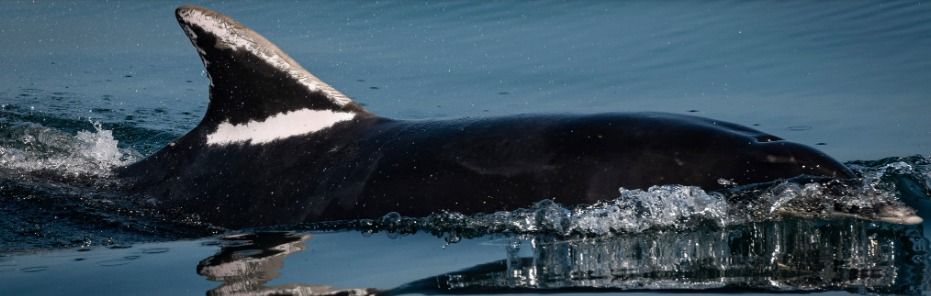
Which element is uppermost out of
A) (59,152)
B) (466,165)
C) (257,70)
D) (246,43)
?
(246,43)

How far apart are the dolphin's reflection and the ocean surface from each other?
0.05ft

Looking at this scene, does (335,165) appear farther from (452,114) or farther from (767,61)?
(767,61)

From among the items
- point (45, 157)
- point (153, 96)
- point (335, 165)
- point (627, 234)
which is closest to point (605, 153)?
point (627, 234)

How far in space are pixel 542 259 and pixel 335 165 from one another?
62.8 inches

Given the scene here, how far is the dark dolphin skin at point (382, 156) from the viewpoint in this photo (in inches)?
227

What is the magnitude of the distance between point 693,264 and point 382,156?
194 centimetres

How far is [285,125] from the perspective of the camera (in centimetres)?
697

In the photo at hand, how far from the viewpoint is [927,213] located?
20.4 ft

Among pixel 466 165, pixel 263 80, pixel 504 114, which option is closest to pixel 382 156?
pixel 466 165

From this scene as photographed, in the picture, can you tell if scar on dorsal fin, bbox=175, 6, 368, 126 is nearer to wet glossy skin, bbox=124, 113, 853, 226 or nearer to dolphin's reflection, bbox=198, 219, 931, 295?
wet glossy skin, bbox=124, 113, 853, 226

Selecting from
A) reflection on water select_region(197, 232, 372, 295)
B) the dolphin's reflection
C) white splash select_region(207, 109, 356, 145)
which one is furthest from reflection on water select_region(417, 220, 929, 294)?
white splash select_region(207, 109, 356, 145)

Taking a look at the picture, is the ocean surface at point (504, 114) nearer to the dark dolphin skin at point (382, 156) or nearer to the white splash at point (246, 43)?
the dark dolphin skin at point (382, 156)

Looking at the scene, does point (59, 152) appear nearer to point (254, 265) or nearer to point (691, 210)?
point (254, 265)

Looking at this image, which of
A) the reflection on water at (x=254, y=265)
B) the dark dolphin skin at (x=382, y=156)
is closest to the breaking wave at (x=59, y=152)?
the dark dolphin skin at (x=382, y=156)
